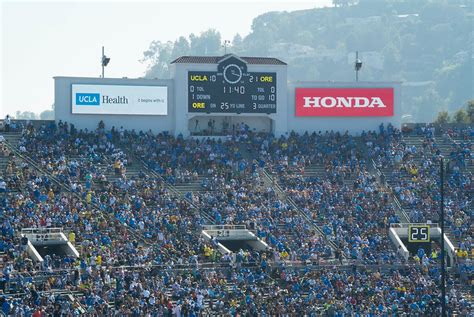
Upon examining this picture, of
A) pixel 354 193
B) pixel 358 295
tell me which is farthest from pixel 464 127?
pixel 358 295

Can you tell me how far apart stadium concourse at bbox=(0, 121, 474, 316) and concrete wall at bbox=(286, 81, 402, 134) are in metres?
0.97

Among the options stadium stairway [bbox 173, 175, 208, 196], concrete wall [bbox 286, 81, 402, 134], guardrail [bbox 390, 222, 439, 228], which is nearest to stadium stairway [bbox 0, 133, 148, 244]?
stadium stairway [bbox 173, 175, 208, 196]

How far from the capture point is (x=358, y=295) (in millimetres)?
57500

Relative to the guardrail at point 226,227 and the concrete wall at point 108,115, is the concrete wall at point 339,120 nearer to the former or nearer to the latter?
the concrete wall at point 108,115

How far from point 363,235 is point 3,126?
20600 mm

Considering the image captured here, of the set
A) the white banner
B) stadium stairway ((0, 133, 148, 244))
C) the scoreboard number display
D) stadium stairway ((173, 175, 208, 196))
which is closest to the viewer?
stadium stairway ((0, 133, 148, 244))

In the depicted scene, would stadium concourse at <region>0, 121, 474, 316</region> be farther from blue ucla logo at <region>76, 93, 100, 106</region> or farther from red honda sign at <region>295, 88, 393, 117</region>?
blue ucla logo at <region>76, 93, 100, 106</region>

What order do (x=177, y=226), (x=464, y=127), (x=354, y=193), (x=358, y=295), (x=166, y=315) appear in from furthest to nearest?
1. (x=464, y=127)
2. (x=354, y=193)
3. (x=177, y=226)
4. (x=358, y=295)
5. (x=166, y=315)

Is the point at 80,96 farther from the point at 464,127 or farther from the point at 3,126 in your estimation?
the point at 464,127

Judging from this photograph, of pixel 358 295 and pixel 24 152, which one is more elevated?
pixel 24 152

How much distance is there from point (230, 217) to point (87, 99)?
488 inches

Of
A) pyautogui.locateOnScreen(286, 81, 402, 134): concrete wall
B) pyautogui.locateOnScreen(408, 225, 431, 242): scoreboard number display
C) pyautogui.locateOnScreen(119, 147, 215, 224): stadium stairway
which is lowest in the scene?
pyautogui.locateOnScreen(408, 225, 431, 242): scoreboard number display

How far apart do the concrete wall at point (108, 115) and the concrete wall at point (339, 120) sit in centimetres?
750

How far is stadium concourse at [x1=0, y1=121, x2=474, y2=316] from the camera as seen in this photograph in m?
54.5
